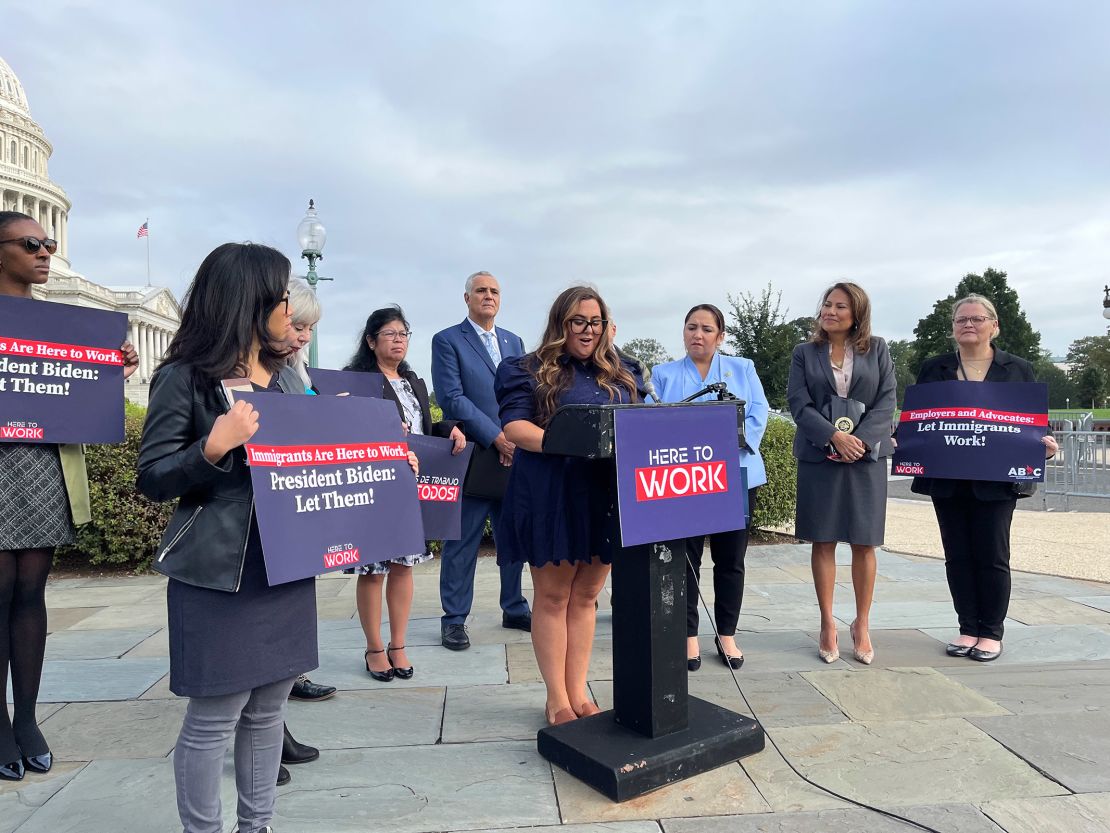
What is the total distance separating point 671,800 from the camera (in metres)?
2.59

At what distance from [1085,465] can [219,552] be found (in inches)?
520

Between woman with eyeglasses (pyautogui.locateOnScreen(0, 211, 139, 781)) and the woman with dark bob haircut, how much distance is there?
126 cm

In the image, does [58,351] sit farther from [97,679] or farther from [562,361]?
[97,679]

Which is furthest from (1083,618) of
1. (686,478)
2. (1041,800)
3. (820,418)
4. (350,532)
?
(350,532)

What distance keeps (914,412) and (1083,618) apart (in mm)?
2086

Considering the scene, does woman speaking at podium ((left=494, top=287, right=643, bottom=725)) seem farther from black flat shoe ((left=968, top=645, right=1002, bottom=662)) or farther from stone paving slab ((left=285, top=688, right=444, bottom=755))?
black flat shoe ((left=968, top=645, right=1002, bottom=662))

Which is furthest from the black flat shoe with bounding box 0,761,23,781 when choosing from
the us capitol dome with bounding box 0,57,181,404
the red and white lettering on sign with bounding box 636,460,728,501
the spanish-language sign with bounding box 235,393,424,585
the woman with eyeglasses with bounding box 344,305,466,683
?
the us capitol dome with bounding box 0,57,181,404

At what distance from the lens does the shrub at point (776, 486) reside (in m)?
8.05

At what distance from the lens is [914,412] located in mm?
4406

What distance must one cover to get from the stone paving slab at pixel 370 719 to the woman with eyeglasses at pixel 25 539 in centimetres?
100

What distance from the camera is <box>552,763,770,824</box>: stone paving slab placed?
2500 mm

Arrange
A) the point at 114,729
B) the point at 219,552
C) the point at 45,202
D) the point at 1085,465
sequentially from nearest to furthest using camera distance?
the point at 219,552, the point at 114,729, the point at 1085,465, the point at 45,202

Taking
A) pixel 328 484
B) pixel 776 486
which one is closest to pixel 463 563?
pixel 328 484

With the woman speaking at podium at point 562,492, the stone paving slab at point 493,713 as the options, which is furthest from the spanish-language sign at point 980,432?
the stone paving slab at point 493,713
